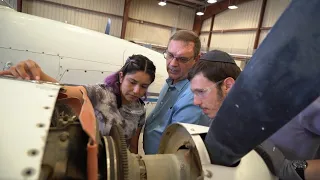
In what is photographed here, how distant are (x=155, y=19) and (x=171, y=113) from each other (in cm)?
1307

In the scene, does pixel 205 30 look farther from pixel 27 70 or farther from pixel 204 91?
pixel 27 70

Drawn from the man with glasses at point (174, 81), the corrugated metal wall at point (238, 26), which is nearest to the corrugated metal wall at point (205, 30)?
the corrugated metal wall at point (238, 26)

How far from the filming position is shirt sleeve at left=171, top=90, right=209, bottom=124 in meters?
1.54

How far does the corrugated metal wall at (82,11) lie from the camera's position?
11.5 meters

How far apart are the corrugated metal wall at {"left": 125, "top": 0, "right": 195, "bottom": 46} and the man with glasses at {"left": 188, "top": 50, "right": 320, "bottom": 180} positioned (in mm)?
12454

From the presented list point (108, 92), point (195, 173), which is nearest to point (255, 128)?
point (195, 173)

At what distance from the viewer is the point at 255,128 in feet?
2.21

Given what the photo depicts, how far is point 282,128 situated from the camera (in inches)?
53.3

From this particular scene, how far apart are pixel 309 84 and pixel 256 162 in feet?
1.50

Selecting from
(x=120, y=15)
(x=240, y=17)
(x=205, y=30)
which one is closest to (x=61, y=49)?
(x=120, y=15)

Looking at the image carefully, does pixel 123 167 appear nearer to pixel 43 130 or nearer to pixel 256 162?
pixel 43 130

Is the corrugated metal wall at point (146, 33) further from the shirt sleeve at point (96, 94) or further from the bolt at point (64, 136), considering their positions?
the bolt at point (64, 136)

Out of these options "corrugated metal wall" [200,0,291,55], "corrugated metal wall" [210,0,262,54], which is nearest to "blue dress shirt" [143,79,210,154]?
"corrugated metal wall" [200,0,291,55]

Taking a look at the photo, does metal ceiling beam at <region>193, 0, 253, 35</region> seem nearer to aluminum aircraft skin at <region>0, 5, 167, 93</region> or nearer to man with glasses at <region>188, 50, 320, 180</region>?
aluminum aircraft skin at <region>0, 5, 167, 93</region>
